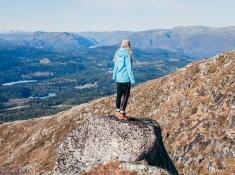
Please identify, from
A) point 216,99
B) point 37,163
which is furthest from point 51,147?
point 216,99

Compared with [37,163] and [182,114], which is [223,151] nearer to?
[182,114]

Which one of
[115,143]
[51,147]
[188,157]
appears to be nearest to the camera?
[115,143]

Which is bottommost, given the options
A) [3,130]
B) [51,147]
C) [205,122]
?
[3,130]

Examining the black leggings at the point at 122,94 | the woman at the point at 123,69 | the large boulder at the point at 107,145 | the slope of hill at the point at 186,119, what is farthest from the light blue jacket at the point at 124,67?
the slope of hill at the point at 186,119

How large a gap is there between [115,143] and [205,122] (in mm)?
51418

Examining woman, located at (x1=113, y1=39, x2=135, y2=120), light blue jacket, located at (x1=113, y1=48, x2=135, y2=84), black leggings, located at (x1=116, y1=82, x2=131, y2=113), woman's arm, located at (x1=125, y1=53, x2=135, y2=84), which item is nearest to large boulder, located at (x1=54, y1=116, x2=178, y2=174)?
black leggings, located at (x1=116, y1=82, x2=131, y2=113)

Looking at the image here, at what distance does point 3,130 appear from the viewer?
170 m

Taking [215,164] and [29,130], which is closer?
[215,164]

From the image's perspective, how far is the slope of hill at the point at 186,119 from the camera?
73.1 m

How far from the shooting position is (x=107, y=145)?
3088cm

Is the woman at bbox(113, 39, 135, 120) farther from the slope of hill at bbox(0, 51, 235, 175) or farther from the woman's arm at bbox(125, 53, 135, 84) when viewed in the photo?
the slope of hill at bbox(0, 51, 235, 175)

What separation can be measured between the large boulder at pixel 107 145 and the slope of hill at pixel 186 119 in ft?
126

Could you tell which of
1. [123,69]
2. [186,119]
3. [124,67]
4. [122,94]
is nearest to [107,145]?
[122,94]

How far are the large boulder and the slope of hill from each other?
38.5 meters
